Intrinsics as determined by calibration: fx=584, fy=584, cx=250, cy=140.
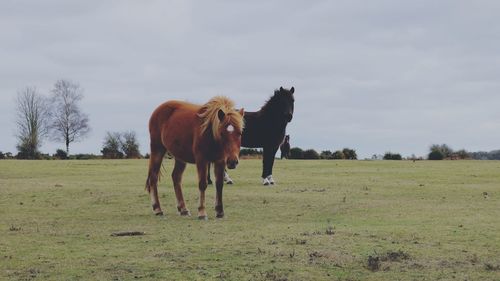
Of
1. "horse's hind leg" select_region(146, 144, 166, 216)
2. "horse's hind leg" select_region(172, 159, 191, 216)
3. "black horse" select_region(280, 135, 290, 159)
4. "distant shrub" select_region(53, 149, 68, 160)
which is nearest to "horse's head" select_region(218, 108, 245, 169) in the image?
"horse's hind leg" select_region(172, 159, 191, 216)

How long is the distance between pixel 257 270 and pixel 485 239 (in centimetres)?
408

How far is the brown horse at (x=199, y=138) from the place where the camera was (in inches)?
444

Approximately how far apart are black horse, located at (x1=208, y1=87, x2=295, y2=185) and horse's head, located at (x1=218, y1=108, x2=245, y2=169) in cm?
817

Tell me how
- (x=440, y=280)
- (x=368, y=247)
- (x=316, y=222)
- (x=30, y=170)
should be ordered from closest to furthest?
(x=440, y=280), (x=368, y=247), (x=316, y=222), (x=30, y=170)

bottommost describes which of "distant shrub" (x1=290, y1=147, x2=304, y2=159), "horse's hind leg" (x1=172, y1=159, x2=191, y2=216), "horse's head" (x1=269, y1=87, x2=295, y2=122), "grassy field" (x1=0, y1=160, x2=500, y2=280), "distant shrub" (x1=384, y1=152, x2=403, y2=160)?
"grassy field" (x1=0, y1=160, x2=500, y2=280)

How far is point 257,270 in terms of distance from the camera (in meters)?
6.88

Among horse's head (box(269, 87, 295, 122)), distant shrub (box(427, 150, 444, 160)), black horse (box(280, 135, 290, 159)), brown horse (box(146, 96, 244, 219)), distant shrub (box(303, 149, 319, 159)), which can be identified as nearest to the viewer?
brown horse (box(146, 96, 244, 219))

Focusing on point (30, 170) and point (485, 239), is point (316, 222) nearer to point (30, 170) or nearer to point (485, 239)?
A: point (485, 239)

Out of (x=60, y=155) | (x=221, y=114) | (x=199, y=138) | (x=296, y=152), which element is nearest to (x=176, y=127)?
(x=199, y=138)

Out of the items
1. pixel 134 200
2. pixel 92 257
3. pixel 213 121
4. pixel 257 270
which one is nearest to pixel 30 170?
pixel 134 200

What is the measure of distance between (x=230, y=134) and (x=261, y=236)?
2.58 meters

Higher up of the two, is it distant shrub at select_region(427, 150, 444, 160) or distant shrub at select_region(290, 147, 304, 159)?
distant shrub at select_region(290, 147, 304, 159)

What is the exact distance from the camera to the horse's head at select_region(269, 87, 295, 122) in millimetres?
19453

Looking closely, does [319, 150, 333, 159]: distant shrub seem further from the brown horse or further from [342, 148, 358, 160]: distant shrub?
the brown horse
